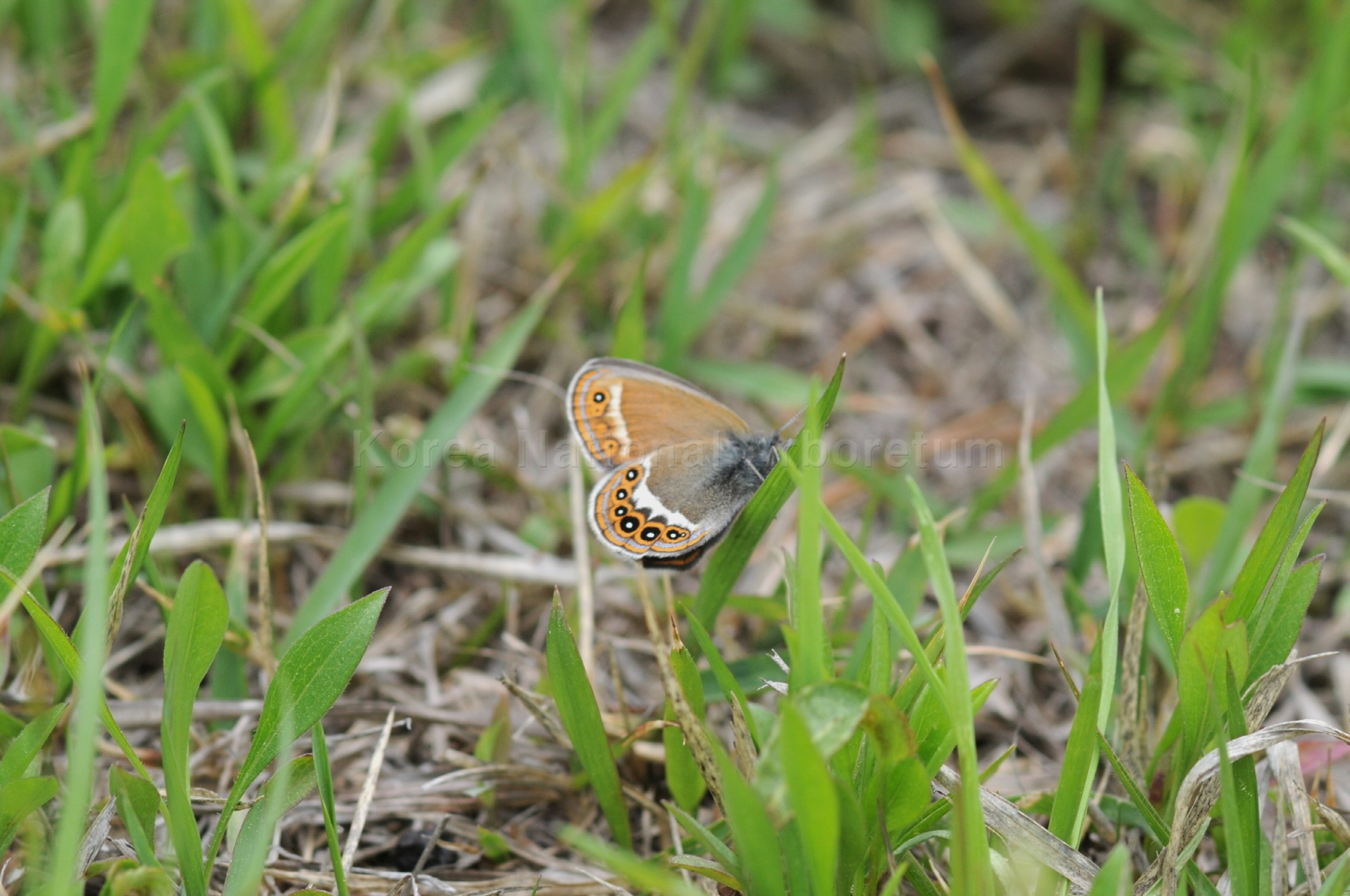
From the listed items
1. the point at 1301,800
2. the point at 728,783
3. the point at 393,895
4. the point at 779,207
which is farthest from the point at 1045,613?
the point at 779,207

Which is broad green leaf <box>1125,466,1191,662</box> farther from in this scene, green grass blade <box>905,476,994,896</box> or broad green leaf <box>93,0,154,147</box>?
broad green leaf <box>93,0,154,147</box>

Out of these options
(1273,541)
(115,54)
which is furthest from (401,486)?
(1273,541)

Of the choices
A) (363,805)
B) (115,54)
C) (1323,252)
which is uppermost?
(115,54)

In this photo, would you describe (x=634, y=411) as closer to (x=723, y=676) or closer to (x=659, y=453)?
(x=659, y=453)

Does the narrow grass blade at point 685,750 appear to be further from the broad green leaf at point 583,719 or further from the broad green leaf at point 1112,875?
the broad green leaf at point 1112,875

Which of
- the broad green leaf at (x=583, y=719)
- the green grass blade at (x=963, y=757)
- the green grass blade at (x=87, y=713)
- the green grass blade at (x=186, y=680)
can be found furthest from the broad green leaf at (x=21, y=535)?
the green grass blade at (x=963, y=757)

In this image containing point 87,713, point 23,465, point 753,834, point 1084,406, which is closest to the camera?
point 87,713

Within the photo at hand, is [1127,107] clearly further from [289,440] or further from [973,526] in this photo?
[289,440]
